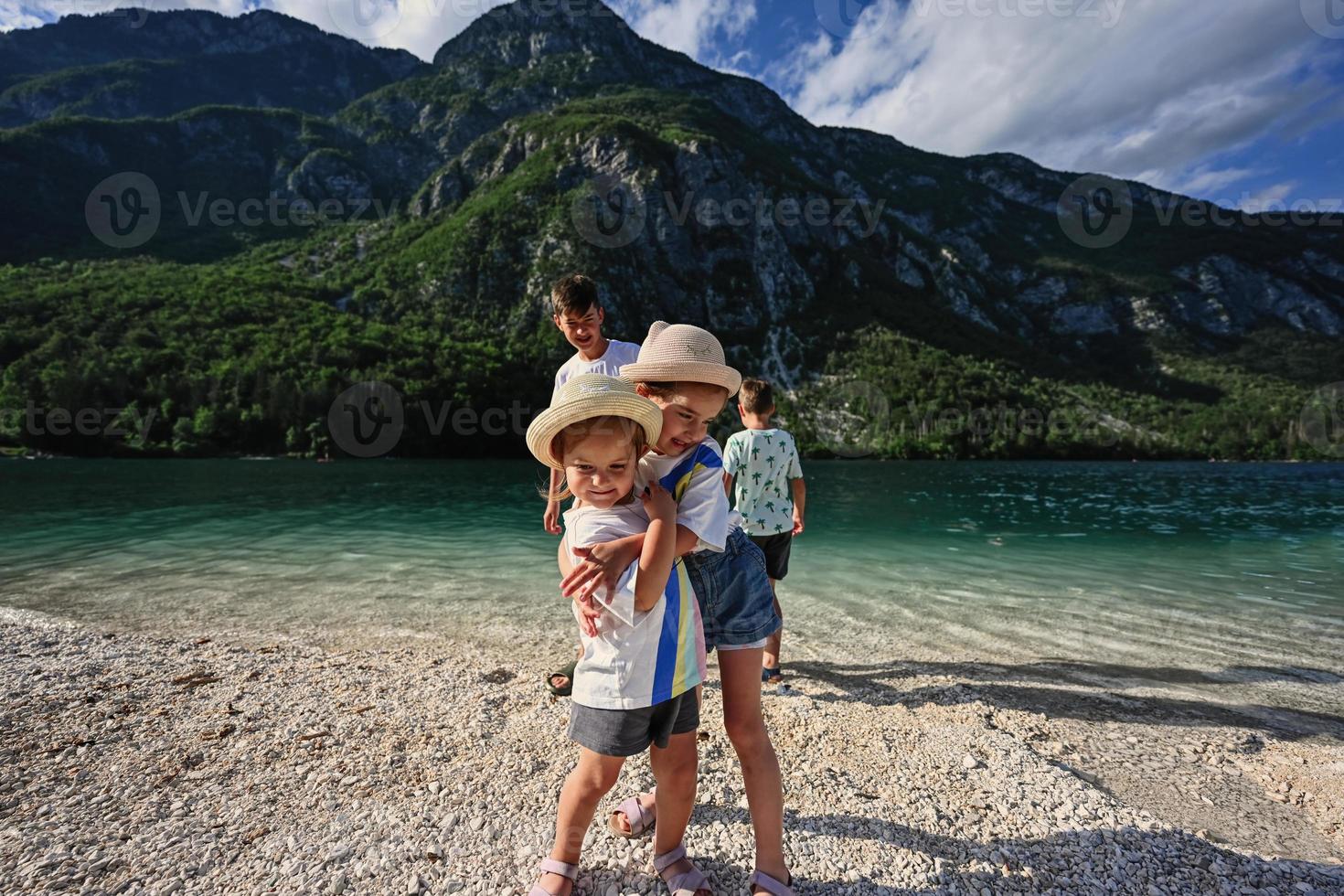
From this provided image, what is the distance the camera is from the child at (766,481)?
17.3 feet

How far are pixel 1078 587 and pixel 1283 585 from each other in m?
4.33

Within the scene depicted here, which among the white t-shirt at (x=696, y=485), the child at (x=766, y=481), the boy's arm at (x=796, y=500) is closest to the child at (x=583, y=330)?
the child at (x=766, y=481)

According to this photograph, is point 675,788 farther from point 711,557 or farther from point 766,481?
point 766,481

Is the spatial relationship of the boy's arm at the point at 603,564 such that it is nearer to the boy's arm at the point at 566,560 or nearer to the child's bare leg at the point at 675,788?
the boy's arm at the point at 566,560

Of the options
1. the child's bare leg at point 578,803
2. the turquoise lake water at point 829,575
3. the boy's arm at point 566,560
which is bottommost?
the turquoise lake water at point 829,575

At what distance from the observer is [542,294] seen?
375ft

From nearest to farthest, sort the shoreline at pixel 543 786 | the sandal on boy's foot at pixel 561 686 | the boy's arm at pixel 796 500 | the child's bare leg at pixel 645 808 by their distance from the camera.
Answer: the shoreline at pixel 543 786
the child's bare leg at pixel 645 808
the sandal on boy's foot at pixel 561 686
the boy's arm at pixel 796 500

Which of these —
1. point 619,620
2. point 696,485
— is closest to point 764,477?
point 696,485

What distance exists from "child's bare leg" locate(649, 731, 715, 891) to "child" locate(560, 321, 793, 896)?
23cm

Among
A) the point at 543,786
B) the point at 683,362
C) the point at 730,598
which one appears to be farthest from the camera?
the point at 543,786

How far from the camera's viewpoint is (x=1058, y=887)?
2.55 meters

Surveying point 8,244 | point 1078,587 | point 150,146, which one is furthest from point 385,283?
point 1078,587

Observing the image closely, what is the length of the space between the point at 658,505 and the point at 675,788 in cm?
133

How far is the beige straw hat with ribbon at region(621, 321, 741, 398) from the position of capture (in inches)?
95.1
